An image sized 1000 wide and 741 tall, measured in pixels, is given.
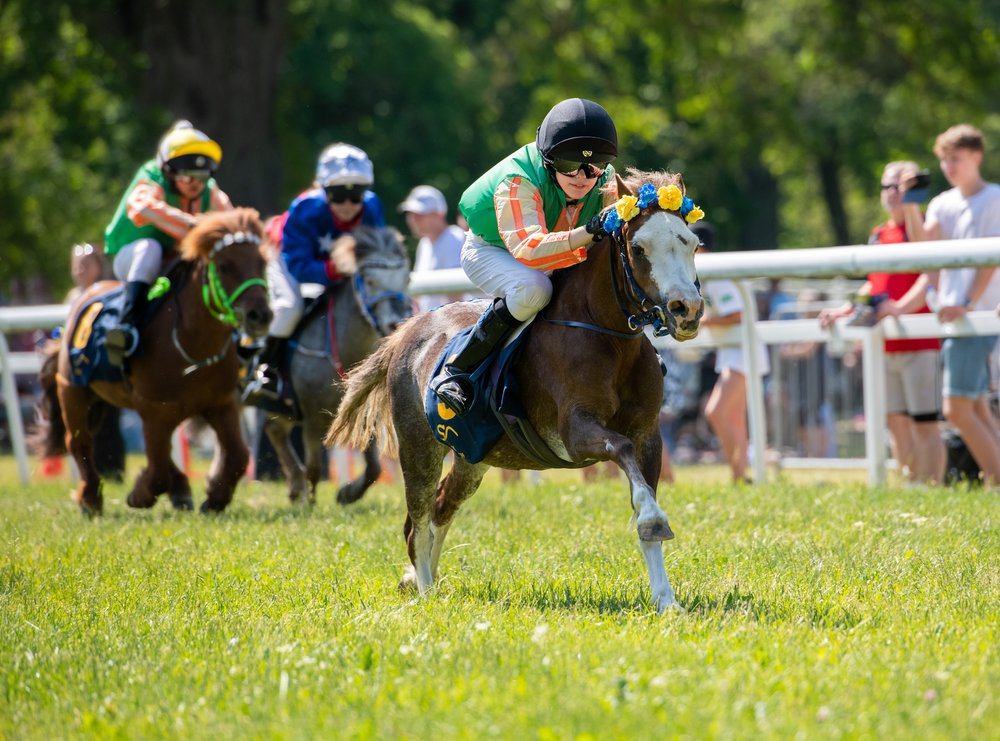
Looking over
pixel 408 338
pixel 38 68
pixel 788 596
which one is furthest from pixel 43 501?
pixel 38 68

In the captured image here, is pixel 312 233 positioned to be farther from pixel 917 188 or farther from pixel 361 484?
pixel 917 188

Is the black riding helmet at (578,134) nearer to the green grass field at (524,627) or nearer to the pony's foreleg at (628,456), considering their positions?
the pony's foreleg at (628,456)

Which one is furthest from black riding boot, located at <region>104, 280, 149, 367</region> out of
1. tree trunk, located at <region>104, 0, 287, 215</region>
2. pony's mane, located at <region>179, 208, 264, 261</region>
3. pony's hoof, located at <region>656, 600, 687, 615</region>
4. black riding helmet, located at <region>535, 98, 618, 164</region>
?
tree trunk, located at <region>104, 0, 287, 215</region>

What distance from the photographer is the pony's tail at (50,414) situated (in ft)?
39.4

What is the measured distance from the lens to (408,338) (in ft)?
24.2

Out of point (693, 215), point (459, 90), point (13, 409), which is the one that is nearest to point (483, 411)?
point (693, 215)

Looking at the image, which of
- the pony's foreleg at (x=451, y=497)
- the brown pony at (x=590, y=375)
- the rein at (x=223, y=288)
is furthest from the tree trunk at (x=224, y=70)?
the pony's foreleg at (x=451, y=497)

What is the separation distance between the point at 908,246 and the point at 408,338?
13.0 ft

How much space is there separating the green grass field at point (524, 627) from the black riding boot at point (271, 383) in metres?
1.66

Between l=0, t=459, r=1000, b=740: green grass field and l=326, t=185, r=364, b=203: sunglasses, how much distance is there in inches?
111

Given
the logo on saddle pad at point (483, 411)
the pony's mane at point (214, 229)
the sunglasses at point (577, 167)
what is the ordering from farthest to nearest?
1. the pony's mane at point (214, 229)
2. the logo on saddle pad at point (483, 411)
3. the sunglasses at point (577, 167)

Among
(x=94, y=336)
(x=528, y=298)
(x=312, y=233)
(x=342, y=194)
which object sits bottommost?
(x=94, y=336)

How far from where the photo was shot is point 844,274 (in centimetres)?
987

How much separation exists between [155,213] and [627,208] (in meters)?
5.51
